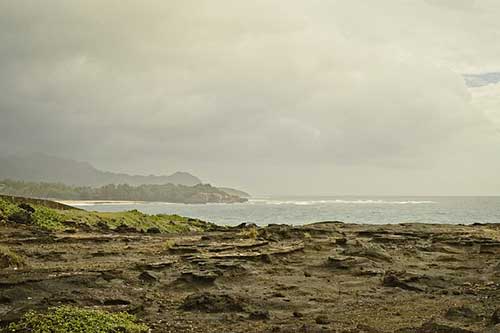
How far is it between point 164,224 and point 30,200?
1241cm

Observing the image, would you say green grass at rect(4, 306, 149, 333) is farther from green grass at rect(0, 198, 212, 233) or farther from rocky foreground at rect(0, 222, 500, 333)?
green grass at rect(0, 198, 212, 233)

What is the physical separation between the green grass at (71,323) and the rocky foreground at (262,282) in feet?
2.94

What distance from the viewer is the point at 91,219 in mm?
43844

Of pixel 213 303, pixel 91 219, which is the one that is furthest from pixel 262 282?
pixel 91 219

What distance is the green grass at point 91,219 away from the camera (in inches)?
1512

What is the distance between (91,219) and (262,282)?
26781mm

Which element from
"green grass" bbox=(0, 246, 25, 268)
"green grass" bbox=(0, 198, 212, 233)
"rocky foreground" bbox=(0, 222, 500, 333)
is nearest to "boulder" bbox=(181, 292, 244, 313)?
"rocky foreground" bbox=(0, 222, 500, 333)

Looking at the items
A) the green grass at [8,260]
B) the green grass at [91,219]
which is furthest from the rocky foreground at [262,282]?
the green grass at [91,219]

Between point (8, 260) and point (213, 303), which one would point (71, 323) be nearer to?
point (213, 303)

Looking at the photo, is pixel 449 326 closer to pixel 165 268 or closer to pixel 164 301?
pixel 164 301

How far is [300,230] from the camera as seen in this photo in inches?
1535

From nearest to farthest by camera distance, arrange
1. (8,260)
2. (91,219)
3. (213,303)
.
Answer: (213,303), (8,260), (91,219)

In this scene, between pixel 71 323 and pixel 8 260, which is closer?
pixel 71 323

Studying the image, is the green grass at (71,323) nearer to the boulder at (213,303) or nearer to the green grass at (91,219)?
the boulder at (213,303)
